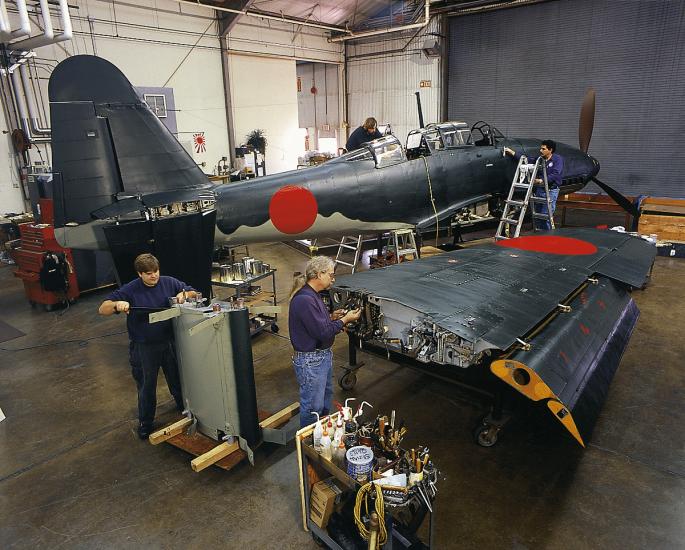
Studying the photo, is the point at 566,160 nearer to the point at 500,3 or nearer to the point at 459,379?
the point at 500,3

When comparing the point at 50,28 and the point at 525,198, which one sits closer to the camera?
the point at 525,198

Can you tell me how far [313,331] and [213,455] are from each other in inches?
56.1

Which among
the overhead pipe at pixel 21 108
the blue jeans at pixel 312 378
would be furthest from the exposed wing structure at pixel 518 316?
the overhead pipe at pixel 21 108

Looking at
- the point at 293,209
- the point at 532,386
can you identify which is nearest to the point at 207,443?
the point at 532,386

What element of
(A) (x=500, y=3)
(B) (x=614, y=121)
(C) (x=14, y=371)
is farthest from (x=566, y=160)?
(C) (x=14, y=371)

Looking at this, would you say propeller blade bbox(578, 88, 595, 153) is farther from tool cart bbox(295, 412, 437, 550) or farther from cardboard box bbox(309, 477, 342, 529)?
cardboard box bbox(309, 477, 342, 529)

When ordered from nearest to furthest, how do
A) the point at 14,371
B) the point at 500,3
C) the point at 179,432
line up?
the point at 179,432
the point at 14,371
the point at 500,3

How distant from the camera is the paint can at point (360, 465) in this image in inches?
102

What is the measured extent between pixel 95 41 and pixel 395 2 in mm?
10592

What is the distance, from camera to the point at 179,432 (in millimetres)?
4172

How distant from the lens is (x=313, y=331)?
334 cm

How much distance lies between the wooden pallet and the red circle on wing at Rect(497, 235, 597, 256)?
145 inches

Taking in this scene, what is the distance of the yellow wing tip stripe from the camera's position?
3066mm

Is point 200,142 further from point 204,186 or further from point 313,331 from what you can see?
point 313,331
